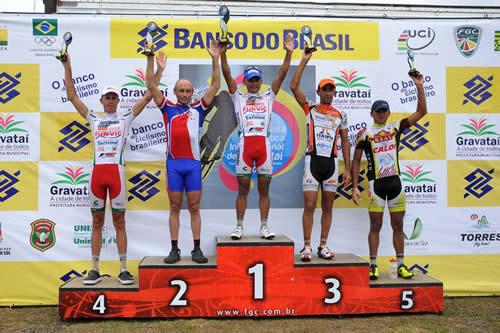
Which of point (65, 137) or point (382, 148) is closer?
point (382, 148)

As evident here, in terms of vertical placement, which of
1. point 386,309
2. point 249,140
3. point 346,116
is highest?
point 346,116

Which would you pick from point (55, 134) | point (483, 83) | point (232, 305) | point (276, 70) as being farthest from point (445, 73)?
point (55, 134)

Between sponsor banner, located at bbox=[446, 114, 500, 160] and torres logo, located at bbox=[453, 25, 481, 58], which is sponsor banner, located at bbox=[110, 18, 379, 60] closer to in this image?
torres logo, located at bbox=[453, 25, 481, 58]

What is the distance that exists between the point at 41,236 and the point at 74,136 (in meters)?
1.14

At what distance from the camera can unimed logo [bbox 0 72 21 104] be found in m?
4.79

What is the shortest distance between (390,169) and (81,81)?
11.4ft

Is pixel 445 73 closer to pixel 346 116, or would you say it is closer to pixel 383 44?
pixel 383 44

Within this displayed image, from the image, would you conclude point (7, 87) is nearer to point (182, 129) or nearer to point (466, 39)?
point (182, 129)

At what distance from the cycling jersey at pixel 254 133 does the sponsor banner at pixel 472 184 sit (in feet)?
7.31

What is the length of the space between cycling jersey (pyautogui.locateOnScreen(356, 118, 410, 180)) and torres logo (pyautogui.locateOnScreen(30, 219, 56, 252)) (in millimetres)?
3489

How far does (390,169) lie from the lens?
4430 millimetres

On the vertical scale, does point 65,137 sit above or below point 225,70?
below

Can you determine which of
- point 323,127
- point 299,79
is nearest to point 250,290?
point 323,127

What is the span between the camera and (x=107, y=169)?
4258mm
